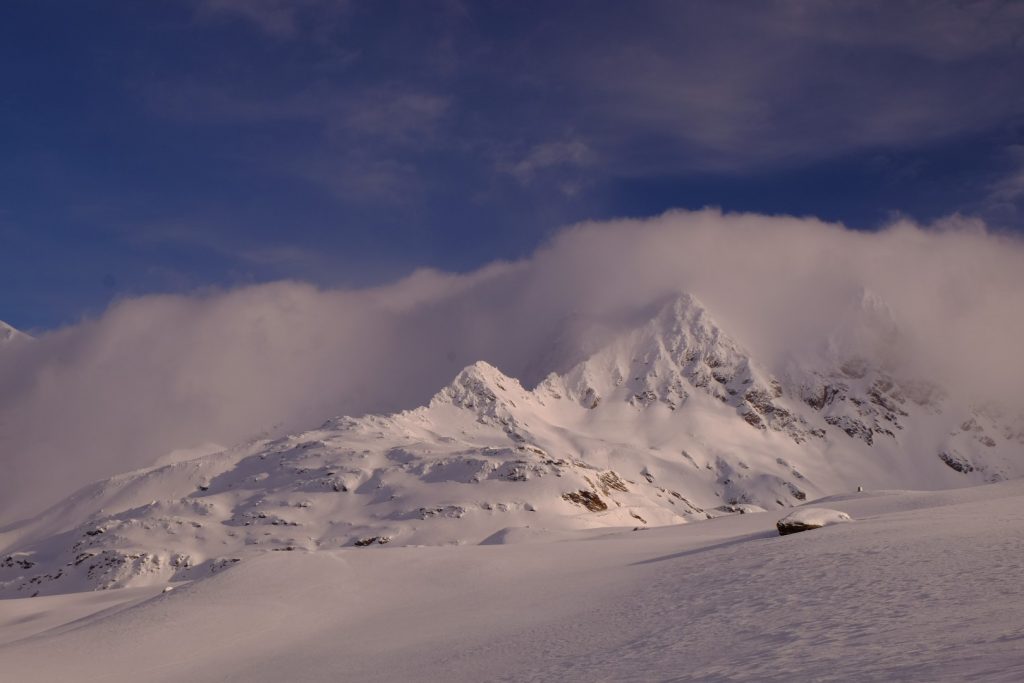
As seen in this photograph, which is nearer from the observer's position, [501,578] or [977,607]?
[977,607]

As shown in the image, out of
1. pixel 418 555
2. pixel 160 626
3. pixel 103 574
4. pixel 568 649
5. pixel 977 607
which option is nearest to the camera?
pixel 977 607

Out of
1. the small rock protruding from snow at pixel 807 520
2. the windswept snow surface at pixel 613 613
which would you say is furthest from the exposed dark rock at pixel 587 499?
the small rock protruding from snow at pixel 807 520

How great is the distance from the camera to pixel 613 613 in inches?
1149

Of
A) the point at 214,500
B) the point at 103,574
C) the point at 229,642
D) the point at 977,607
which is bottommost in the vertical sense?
the point at 977,607

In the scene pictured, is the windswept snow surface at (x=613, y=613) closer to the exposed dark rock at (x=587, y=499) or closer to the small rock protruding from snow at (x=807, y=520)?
the small rock protruding from snow at (x=807, y=520)

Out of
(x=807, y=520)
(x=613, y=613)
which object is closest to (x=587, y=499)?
(x=807, y=520)

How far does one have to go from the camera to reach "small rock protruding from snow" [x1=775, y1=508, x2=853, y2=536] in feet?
130

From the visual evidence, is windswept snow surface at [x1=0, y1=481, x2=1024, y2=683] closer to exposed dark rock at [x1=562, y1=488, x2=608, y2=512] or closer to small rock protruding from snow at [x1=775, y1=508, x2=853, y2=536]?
small rock protruding from snow at [x1=775, y1=508, x2=853, y2=536]

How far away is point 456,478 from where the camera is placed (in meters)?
190

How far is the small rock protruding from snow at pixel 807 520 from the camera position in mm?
39656

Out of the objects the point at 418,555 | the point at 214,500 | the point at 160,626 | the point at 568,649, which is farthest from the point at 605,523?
the point at 568,649

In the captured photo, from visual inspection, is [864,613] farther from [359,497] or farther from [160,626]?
[359,497]

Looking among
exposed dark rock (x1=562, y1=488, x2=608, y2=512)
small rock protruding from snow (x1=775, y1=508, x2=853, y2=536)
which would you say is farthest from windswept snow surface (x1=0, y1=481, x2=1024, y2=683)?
exposed dark rock (x1=562, y1=488, x2=608, y2=512)

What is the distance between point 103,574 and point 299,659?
154 m
